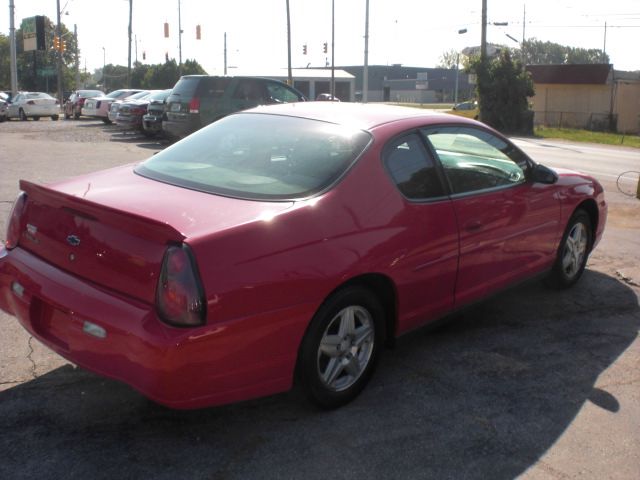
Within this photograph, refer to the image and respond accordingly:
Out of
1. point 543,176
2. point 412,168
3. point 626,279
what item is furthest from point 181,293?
point 626,279

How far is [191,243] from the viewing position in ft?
10.4

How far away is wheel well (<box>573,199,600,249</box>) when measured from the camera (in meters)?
6.02

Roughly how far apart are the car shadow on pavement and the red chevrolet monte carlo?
0.27m

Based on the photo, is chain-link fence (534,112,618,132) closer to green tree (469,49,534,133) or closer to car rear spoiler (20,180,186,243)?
green tree (469,49,534,133)

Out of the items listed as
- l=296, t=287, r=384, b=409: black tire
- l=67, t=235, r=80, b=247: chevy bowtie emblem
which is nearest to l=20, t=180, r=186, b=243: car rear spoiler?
l=67, t=235, r=80, b=247: chevy bowtie emblem

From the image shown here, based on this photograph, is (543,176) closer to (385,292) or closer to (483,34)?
(385,292)

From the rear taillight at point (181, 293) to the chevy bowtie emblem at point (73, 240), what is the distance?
0.61 m

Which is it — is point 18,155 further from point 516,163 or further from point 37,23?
point 37,23

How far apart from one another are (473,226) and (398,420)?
4.61ft

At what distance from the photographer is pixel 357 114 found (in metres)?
4.59

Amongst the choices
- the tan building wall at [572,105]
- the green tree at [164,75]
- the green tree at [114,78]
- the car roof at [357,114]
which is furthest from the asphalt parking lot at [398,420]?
the green tree at [114,78]

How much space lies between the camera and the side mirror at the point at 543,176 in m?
5.30

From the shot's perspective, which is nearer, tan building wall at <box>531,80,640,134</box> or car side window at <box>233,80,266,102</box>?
car side window at <box>233,80,266,102</box>

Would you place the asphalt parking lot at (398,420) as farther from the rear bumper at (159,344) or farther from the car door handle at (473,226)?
the car door handle at (473,226)
